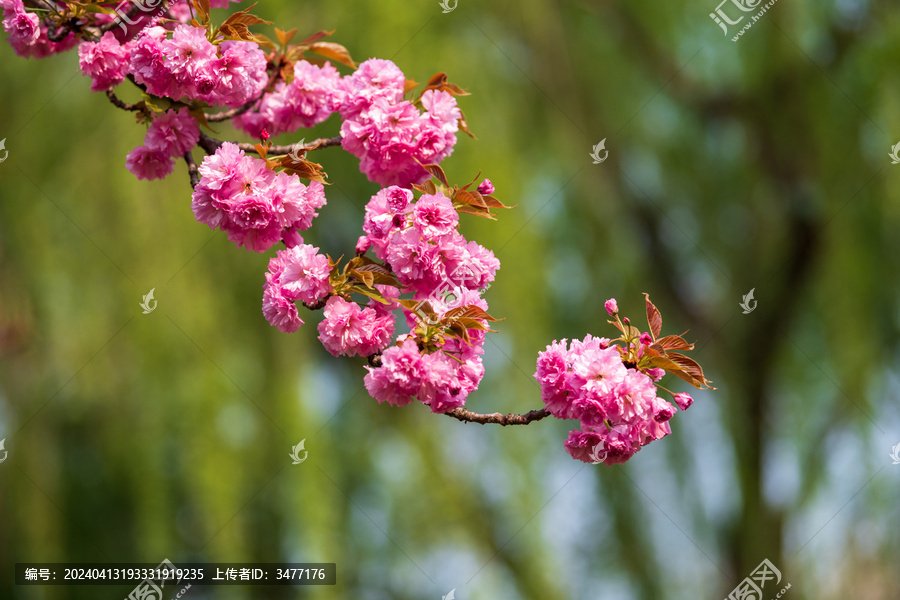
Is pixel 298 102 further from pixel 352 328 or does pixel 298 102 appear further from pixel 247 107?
pixel 352 328

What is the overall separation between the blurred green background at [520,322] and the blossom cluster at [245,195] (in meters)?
2.19

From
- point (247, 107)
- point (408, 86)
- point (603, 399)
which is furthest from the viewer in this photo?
point (247, 107)

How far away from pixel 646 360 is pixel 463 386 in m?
0.28

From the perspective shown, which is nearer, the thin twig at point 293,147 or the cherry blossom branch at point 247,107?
the thin twig at point 293,147

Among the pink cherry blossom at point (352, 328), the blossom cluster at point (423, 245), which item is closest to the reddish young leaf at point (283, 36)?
the blossom cluster at point (423, 245)

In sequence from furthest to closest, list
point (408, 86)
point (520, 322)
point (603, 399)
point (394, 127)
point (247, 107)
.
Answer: point (520, 322) → point (247, 107) → point (408, 86) → point (394, 127) → point (603, 399)

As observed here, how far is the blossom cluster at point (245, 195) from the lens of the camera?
4.36ft

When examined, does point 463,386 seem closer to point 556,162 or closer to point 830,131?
point 556,162

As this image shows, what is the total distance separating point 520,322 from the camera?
389 centimetres

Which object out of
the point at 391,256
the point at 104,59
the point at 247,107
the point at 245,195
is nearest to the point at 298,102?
the point at 247,107

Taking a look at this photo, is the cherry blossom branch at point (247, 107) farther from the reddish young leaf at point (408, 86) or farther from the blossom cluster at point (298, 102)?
the reddish young leaf at point (408, 86)

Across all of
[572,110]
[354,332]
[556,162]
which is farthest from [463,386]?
[572,110]

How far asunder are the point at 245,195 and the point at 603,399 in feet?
2.09

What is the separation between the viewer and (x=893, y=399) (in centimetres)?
420
